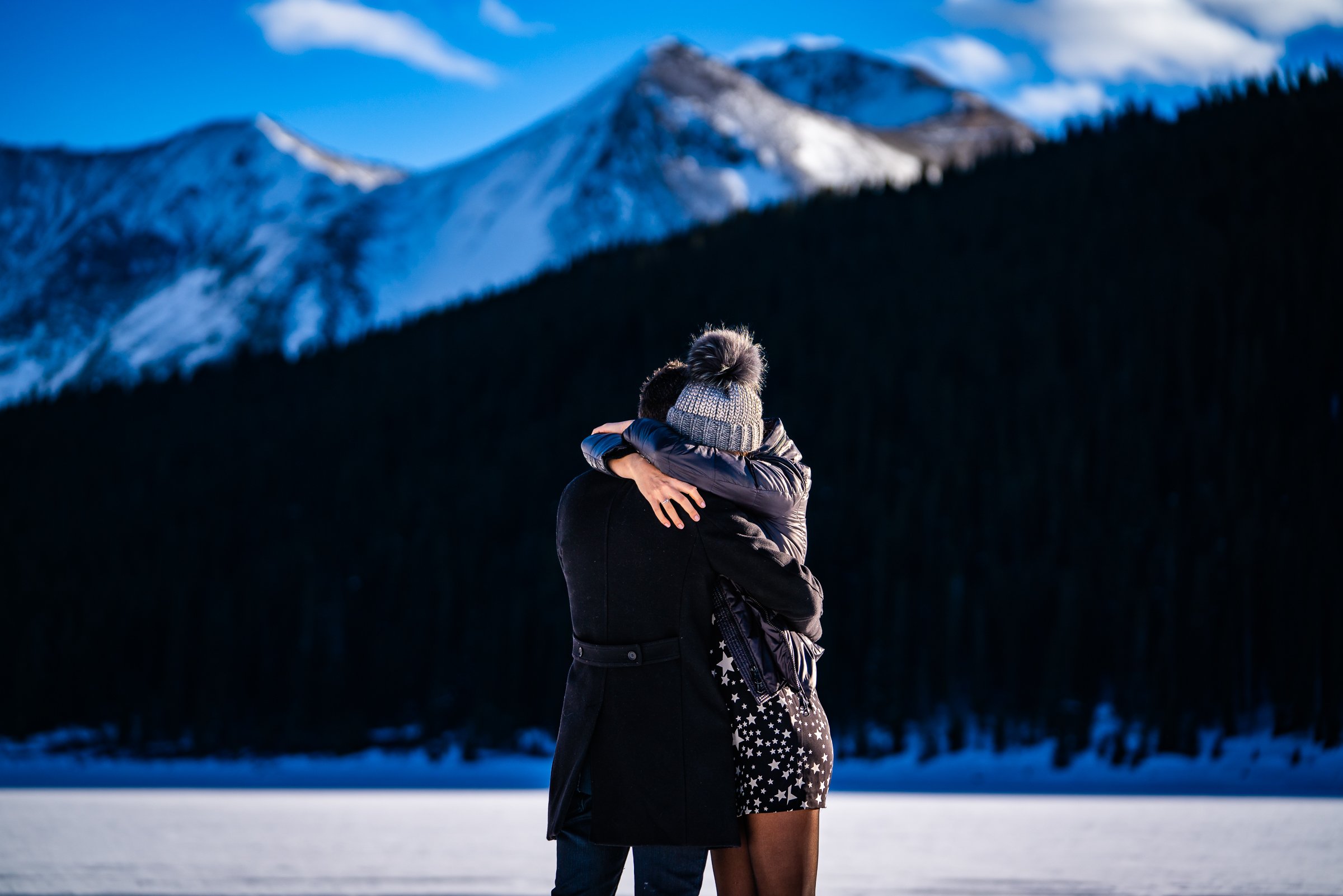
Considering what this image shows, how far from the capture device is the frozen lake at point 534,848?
6.95m

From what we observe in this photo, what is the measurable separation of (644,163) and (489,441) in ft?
353

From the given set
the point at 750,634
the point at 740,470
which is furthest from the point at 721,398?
the point at 750,634

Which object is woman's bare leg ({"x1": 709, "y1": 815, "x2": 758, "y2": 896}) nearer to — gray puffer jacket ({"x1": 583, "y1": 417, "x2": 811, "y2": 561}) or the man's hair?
gray puffer jacket ({"x1": 583, "y1": 417, "x2": 811, "y2": 561})

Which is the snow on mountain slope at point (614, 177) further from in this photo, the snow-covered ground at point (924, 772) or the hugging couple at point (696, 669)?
the hugging couple at point (696, 669)

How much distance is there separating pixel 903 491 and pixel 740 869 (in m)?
29.7

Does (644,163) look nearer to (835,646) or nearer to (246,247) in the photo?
(246,247)

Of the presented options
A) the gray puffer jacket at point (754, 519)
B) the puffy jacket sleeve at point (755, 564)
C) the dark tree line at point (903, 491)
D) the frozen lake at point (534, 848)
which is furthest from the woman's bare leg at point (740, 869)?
the dark tree line at point (903, 491)

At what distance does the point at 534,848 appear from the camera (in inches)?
351

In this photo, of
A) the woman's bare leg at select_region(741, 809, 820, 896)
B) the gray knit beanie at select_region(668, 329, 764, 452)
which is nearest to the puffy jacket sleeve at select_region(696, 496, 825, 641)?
the gray knit beanie at select_region(668, 329, 764, 452)

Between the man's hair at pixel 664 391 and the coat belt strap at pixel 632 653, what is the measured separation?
0.51m

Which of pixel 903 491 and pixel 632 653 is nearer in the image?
pixel 632 653

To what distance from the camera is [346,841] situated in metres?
9.48

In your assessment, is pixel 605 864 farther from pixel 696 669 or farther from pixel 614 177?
pixel 614 177

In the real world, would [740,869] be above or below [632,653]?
below
